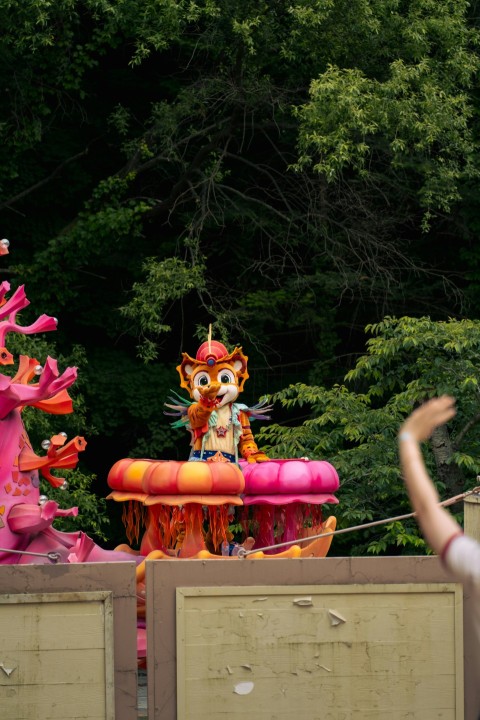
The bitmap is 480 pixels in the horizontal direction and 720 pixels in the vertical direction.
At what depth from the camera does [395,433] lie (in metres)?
11.1

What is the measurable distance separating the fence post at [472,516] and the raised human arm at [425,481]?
12.2 feet

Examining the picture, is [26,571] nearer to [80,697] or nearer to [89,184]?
[80,697]

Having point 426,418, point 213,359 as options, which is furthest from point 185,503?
point 426,418

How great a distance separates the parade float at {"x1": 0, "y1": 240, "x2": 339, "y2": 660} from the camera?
734 cm

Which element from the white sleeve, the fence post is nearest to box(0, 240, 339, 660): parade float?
the fence post

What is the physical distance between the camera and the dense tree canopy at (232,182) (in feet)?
41.7

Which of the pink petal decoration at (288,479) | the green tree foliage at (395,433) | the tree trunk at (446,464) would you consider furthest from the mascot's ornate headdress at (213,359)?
the tree trunk at (446,464)

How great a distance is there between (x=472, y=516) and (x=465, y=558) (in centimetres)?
393

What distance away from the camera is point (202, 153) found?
14.3 metres

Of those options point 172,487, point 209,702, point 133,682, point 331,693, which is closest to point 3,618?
point 133,682

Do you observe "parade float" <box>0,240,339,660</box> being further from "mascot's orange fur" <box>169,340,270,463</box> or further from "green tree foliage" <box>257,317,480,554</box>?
"green tree foliage" <box>257,317,480,554</box>

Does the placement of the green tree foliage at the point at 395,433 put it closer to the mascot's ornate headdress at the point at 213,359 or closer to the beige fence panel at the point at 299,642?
the mascot's ornate headdress at the point at 213,359

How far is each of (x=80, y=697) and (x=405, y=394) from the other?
20.5 ft

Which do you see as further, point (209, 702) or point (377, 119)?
point (377, 119)
